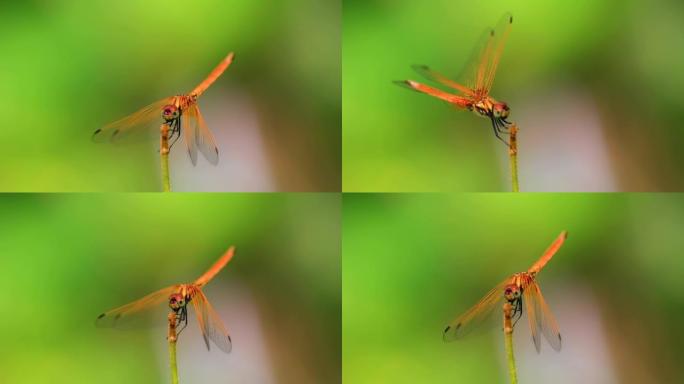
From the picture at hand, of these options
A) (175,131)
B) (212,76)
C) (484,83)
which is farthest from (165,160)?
(484,83)

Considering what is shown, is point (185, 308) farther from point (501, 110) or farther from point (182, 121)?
point (501, 110)

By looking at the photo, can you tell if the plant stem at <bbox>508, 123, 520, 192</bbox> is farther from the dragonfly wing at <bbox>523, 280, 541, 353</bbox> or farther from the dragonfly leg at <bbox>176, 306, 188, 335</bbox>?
the dragonfly leg at <bbox>176, 306, 188, 335</bbox>

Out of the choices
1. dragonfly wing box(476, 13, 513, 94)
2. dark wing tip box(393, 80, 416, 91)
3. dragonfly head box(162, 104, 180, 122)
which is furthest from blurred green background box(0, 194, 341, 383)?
dragonfly wing box(476, 13, 513, 94)

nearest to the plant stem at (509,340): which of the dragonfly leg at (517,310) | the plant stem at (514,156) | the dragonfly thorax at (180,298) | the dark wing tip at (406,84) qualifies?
the dragonfly leg at (517,310)

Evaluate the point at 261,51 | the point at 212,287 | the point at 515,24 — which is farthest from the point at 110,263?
the point at 515,24

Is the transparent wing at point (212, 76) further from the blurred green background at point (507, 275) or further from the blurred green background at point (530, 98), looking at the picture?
the blurred green background at point (507, 275)

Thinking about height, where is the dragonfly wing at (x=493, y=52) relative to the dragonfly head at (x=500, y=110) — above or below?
above
